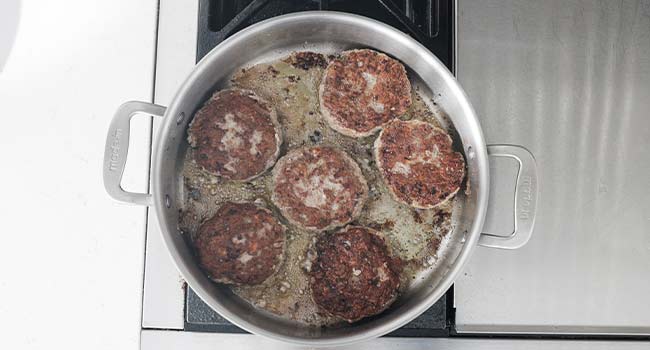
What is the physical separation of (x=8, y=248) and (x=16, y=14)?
0.62 meters

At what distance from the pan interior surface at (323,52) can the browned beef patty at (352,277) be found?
44 mm

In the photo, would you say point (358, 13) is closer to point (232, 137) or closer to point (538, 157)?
point (232, 137)

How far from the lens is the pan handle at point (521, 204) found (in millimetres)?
1145

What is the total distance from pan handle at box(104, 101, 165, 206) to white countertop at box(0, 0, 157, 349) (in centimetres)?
27

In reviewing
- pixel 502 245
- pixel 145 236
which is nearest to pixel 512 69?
pixel 502 245

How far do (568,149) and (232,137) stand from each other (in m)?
0.83

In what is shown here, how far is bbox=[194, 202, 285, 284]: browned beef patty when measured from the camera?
1.18 metres

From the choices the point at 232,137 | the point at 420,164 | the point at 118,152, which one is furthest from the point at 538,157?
the point at 118,152

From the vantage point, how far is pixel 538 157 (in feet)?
4.37

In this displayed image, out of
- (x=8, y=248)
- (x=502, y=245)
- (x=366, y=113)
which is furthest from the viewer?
(x=8, y=248)

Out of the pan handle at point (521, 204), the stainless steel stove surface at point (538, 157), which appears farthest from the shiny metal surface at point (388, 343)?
the pan handle at point (521, 204)

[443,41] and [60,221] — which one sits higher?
[443,41]

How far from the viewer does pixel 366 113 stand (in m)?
1.26

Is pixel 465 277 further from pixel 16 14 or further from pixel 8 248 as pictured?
pixel 16 14
